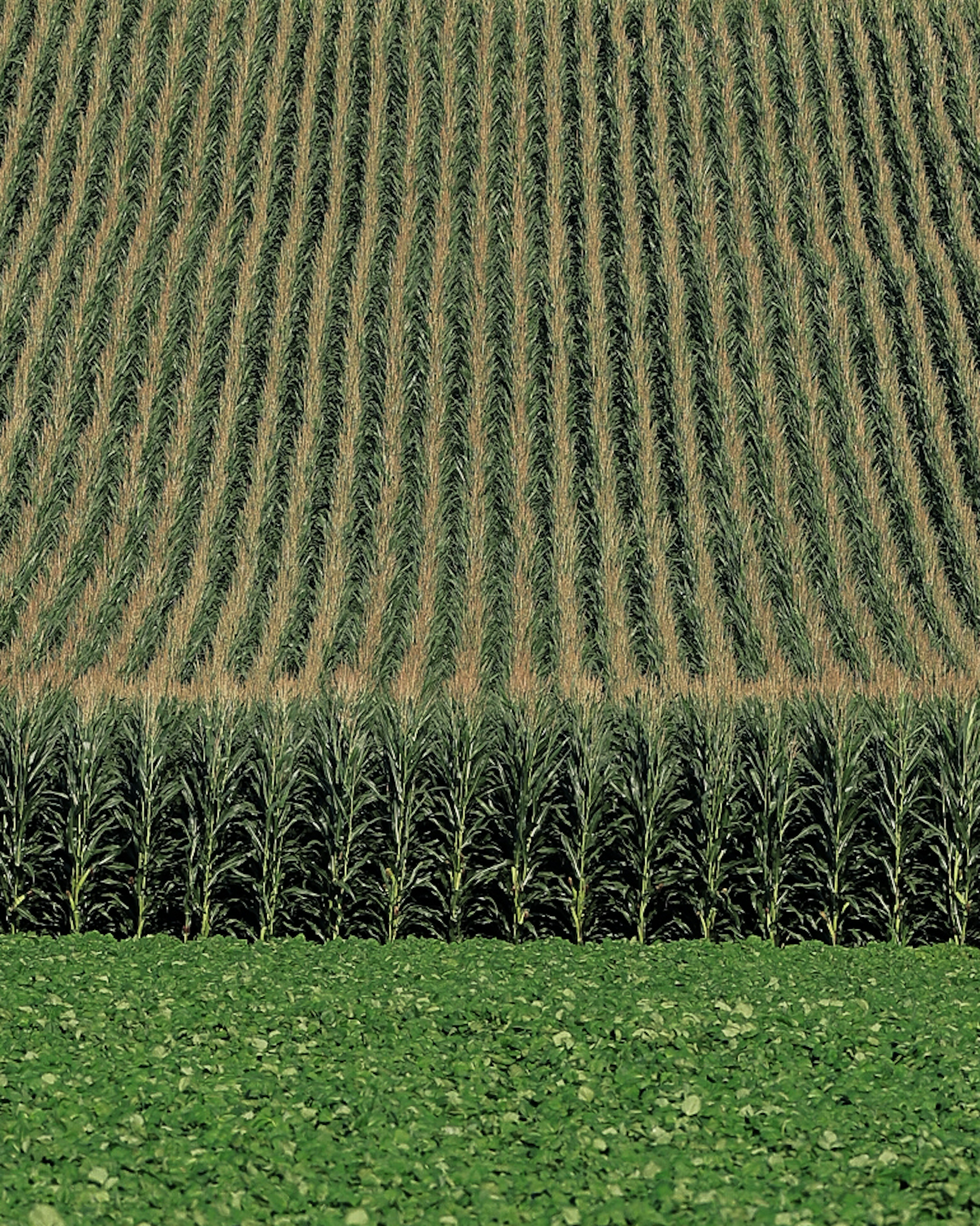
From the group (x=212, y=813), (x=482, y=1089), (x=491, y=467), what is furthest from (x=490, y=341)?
(x=482, y=1089)

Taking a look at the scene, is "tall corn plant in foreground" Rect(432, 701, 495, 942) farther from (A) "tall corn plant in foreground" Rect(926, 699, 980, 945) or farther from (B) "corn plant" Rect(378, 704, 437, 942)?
(A) "tall corn plant in foreground" Rect(926, 699, 980, 945)

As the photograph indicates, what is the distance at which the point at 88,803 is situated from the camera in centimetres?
856

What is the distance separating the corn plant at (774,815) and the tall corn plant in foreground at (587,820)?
2.75ft

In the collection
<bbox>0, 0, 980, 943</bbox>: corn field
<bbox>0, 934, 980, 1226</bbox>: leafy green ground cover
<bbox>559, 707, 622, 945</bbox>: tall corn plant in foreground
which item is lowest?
<bbox>0, 934, 980, 1226</bbox>: leafy green ground cover

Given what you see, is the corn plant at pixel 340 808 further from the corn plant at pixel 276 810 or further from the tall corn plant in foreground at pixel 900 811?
the tall corn plant in foreground at pixel 900 811

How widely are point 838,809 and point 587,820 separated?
4.94 ft

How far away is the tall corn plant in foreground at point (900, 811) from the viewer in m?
8.66

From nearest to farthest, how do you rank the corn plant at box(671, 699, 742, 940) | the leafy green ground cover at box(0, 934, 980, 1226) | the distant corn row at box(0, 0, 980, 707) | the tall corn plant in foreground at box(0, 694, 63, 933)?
the leafy green ground cover at box(0, 934, 980, 1226) → the tall corn plant in foreground at box(0, 694, 63, 933) → the corn plant at box(671, 699, 742, 940) → the distant corn row at box(0, 0, 980, 707)

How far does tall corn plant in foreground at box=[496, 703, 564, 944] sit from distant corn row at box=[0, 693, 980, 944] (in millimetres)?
13

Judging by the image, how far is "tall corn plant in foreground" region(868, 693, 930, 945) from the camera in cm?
866

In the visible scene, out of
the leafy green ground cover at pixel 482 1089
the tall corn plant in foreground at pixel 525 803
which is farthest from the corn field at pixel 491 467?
the leafy green ground cover at pixel 482 1089

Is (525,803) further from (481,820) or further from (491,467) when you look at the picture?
(491,467)

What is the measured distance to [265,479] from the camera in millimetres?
17844

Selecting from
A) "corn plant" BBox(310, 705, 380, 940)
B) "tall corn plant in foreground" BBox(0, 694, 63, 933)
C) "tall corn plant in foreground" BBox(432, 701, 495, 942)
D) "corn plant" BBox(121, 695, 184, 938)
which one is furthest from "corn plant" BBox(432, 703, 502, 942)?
"tall corn plant in foreground" BBox(0, 694, 63, 933)
